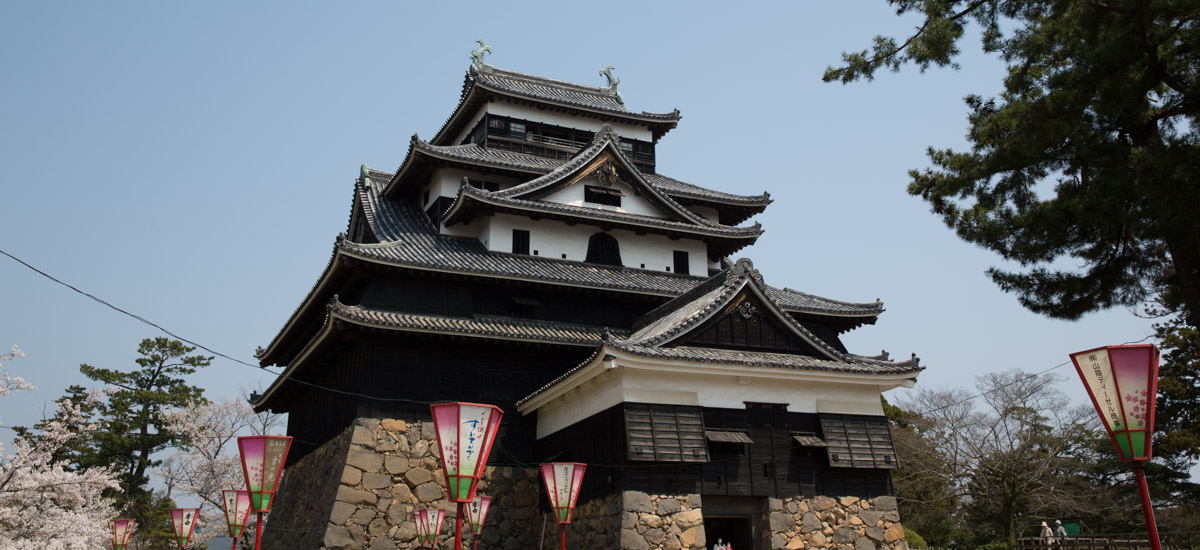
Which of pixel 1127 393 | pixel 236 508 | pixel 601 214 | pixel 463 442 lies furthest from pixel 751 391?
pixel 236 508

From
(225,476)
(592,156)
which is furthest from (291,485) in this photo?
(225,476)

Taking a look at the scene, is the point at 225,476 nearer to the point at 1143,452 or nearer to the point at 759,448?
the point at 759,448

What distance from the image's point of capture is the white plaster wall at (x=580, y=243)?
74.2 feet

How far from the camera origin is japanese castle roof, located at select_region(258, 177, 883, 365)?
64.9 feet

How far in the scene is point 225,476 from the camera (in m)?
39.5

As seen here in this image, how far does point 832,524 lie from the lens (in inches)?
679

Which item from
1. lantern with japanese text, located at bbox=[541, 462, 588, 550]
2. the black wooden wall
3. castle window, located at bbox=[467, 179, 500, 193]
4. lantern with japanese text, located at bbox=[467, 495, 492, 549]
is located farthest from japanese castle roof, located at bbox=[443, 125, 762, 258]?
lantern with japanese text, located at bbox=[541, 462, 588, 550]

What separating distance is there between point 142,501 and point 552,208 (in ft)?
92.2

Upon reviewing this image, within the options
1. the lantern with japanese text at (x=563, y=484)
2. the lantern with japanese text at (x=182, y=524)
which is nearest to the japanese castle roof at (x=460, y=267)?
the lantern with japanese text at (x=182, y=524)

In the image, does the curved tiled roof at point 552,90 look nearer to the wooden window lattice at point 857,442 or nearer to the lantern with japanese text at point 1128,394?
the wooden window lattice at point 857,442

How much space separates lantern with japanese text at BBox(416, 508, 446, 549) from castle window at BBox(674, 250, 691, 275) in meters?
10.5

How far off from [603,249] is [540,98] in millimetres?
6902

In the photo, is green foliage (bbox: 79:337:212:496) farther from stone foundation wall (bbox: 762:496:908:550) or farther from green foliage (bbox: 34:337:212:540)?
stone foundation wall (bbox: 762:496:908:550)

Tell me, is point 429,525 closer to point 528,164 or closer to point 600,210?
point 600,210
